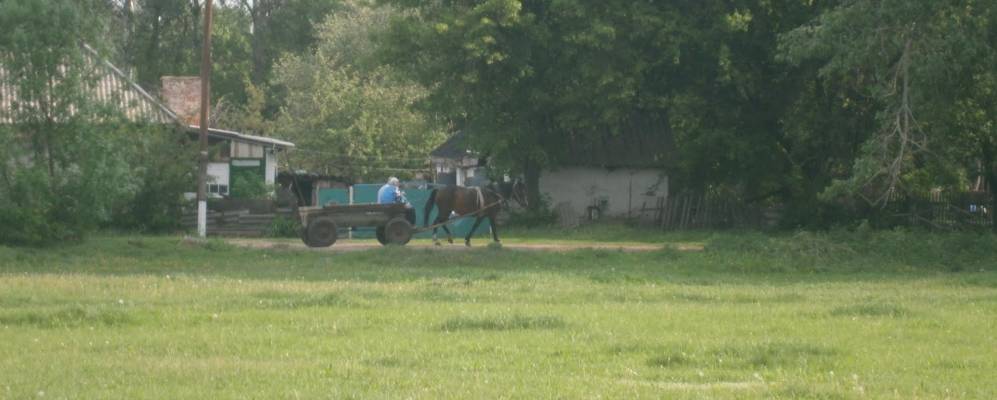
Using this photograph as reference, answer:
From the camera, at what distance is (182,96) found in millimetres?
49406

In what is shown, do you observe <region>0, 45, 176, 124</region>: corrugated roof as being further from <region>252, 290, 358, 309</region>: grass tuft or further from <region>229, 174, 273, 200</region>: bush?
<region>252, 290, 358, 309</region>: grass tuft

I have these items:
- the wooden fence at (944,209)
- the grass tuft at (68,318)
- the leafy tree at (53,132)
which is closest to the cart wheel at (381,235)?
the leafy tree at (53,132)

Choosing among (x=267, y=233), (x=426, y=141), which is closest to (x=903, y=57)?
(x=267, y=233)

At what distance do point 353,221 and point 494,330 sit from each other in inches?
651

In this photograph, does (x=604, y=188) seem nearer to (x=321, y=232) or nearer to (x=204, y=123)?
(x=204, y=123)

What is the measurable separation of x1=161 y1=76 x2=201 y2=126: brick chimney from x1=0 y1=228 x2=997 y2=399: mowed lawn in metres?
23.7

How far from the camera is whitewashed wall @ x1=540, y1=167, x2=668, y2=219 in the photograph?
43750mm

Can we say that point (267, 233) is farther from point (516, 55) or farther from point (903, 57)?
point (903, 57)

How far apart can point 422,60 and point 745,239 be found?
15116 millimetres

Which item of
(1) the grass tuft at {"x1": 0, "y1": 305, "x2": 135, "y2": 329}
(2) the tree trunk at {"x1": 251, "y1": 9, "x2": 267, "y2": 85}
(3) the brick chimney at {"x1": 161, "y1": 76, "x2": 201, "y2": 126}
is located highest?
(2) the tree trunk at {"x1": 251, "y1": 9, "x2": 267, "y2": 85}

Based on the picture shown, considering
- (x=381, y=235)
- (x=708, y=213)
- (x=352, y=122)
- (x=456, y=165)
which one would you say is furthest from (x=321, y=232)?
(x=352, y=122)

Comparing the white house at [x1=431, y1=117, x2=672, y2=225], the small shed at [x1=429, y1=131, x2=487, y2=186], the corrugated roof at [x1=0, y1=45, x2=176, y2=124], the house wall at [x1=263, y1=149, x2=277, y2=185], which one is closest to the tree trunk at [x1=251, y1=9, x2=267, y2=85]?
the small shed at [x1=429, y1=131, x2=487, y2=186]

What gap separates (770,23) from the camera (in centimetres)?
3903

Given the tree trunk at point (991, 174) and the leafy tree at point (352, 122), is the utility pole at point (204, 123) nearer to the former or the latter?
the tree trunk at point (991, 174)
